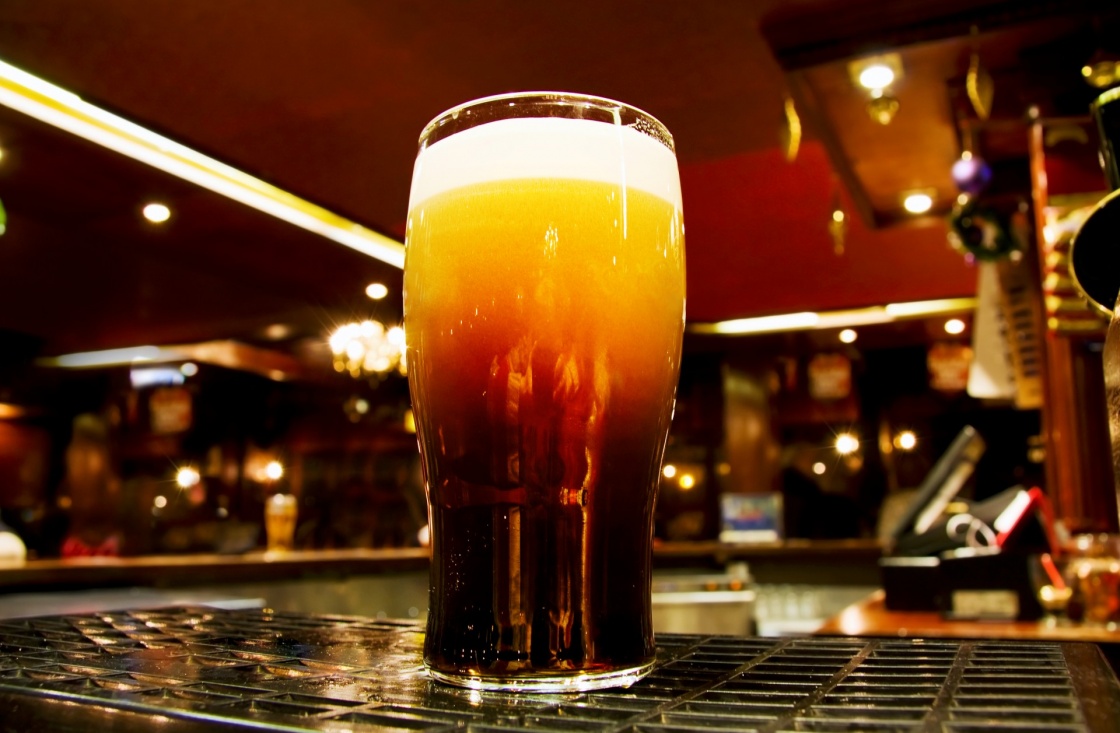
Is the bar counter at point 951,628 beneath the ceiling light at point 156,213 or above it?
beneath

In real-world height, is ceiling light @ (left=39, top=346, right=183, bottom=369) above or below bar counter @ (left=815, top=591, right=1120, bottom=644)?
above

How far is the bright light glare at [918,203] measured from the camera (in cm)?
486

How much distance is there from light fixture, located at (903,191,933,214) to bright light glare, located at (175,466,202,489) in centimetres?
483

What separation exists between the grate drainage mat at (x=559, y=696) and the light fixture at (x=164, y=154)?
2.54m

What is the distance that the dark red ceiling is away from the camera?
311 cm

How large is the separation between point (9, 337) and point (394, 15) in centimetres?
306

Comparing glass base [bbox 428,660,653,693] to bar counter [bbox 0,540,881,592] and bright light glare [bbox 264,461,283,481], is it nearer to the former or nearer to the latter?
bar counter [bbox 0,540,881,592]

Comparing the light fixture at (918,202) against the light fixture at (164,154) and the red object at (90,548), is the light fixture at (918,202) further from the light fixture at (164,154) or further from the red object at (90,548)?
the red object at (90,548)

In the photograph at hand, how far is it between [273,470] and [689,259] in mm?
3452

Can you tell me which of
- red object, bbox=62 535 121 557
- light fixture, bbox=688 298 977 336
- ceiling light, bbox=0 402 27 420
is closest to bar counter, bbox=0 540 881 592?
red object, bbox=62 535 121 557

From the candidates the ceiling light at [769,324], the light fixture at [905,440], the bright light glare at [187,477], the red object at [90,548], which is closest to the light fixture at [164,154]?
the bright light glare at [187,477]

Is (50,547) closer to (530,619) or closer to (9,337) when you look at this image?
(9,337)

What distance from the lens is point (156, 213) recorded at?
201 inches

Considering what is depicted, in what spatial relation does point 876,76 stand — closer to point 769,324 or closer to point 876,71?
point 876,71
